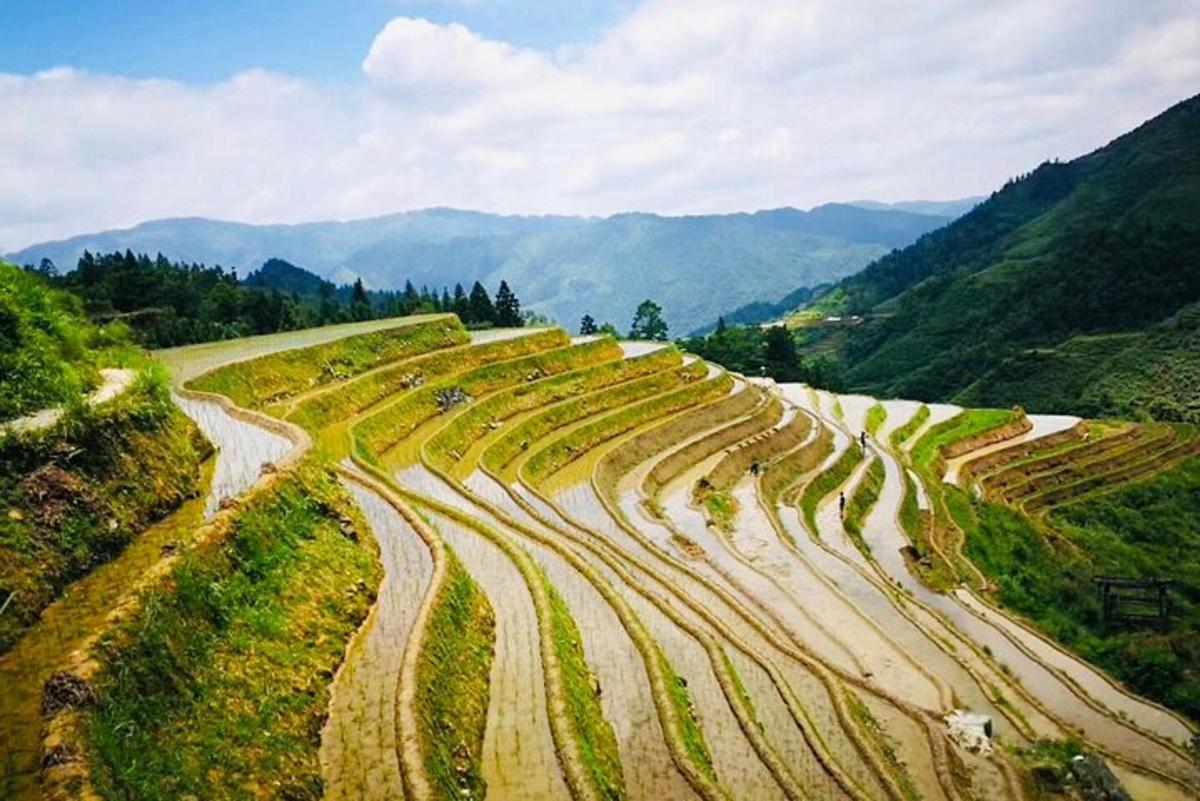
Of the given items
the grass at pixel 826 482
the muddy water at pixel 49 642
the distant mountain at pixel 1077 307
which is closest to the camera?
the muddy water at pixel 49 642

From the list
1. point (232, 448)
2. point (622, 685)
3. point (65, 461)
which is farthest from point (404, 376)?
point (622, 685)

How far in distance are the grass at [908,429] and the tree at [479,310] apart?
105 ft

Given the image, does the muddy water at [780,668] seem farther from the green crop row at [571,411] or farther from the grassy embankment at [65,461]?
the grassy embankment at [65,461]

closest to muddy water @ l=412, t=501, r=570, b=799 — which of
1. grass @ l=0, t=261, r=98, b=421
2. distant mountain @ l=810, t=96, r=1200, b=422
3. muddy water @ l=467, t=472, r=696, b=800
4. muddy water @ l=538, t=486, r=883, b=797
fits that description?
muddy water @ l=467, t=472, r=696, b=800

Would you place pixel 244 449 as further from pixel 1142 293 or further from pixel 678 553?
pixel 1142 293

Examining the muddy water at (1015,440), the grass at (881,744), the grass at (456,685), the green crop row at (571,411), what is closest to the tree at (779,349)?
the muddy water at (1015,440)

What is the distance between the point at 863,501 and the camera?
89.5 feet

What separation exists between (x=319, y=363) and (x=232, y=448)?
11111 millimetres

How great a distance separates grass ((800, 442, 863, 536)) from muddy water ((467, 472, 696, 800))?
10.9m

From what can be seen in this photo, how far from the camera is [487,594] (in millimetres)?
13023

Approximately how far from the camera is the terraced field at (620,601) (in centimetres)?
892

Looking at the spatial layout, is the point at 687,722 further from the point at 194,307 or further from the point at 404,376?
→ the point at 194,307

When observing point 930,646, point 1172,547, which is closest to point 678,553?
point 930,646

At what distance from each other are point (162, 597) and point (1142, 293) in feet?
292
